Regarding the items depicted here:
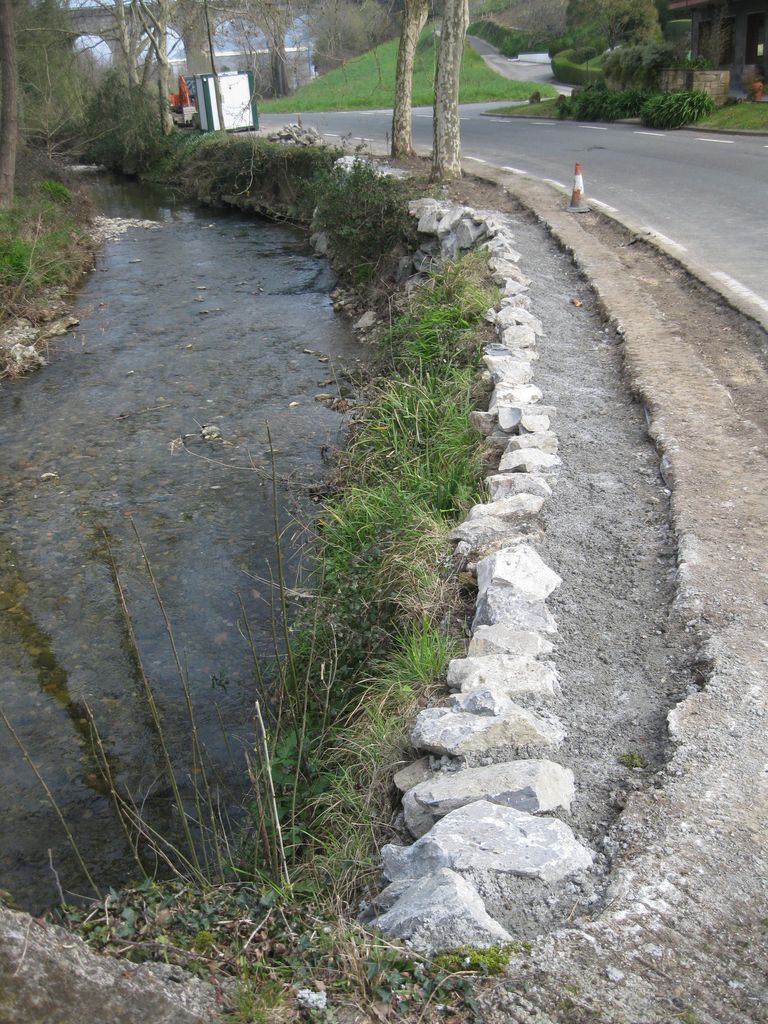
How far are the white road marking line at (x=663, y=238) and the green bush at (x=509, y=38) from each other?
47.1 m

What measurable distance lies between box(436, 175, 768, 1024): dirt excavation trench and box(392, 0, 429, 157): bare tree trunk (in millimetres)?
11621

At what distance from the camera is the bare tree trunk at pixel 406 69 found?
1714 centimetres

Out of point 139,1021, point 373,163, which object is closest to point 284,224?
point 373,163

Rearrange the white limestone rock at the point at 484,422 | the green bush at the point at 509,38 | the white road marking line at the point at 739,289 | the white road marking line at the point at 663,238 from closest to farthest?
the white limestone rock at the point at 484,422
the white road marking line at the point at 739,289
the white road marking line at the point at 663,238
the green bush at the point at 509,38

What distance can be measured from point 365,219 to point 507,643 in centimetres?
1155

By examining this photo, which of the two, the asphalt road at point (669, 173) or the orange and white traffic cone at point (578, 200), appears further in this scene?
the orange and white traffic cone at point (578, 200)

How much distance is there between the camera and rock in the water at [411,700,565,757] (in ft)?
11.2

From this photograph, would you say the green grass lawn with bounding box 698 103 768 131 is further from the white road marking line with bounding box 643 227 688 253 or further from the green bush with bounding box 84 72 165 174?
the green bush with bounding box 84 72 165 174

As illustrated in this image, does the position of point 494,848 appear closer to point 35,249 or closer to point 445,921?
point 445,921

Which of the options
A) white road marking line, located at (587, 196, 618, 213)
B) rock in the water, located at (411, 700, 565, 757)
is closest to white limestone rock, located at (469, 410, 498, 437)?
rock in the water, located at (411, 700, 565, 757)

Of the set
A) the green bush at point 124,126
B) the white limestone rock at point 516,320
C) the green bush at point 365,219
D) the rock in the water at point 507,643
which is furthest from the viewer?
the green bush at point 124,126

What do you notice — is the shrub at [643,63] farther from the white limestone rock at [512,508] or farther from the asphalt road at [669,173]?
the white limestone rock at [512,508]

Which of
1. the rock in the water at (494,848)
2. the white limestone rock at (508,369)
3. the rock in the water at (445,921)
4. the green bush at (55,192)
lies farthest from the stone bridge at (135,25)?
the rock in the water at (445,921)

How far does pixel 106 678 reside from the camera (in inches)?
233
